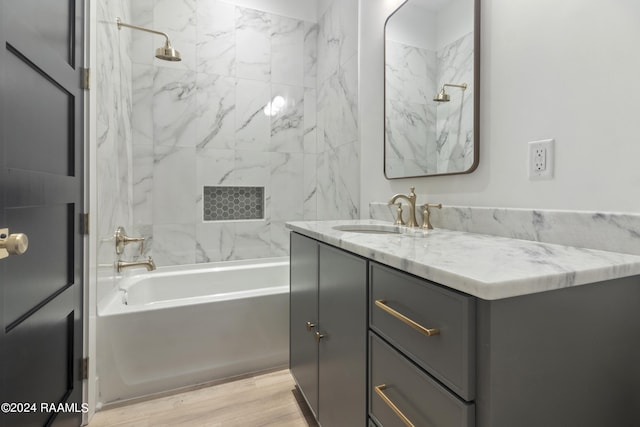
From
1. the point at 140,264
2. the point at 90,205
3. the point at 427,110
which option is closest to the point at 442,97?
the point at 427,110

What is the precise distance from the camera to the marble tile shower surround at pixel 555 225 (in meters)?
0.78

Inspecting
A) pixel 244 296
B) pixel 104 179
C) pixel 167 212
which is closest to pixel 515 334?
pixel 244 296

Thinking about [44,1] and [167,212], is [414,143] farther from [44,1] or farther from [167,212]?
[167,212]

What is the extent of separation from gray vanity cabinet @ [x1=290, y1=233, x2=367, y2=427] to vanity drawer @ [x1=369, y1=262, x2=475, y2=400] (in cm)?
10

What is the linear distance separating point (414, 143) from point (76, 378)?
1902mm

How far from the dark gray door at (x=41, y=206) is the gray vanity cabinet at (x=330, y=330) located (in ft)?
3.03

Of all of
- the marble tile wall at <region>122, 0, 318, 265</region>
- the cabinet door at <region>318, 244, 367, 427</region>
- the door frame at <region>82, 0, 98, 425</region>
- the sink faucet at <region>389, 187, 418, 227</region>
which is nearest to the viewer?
the cabinet door at <region>318, 244, 367, 427</region>

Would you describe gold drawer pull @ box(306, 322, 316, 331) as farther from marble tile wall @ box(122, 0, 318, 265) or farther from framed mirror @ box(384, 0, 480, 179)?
marble tile wall @ box(122, 0, 318, 265)

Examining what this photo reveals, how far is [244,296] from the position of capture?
182 cm

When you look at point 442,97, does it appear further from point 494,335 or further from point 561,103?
point 494,335

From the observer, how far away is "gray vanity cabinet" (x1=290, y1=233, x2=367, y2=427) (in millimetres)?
941

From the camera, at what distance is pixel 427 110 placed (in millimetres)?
1490

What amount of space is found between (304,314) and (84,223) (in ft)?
3.44

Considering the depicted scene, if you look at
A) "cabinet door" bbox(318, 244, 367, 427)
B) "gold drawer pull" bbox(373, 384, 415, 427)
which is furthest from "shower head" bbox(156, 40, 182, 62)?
"gold drawer pull" bbox(373, 384, 415, 427)
